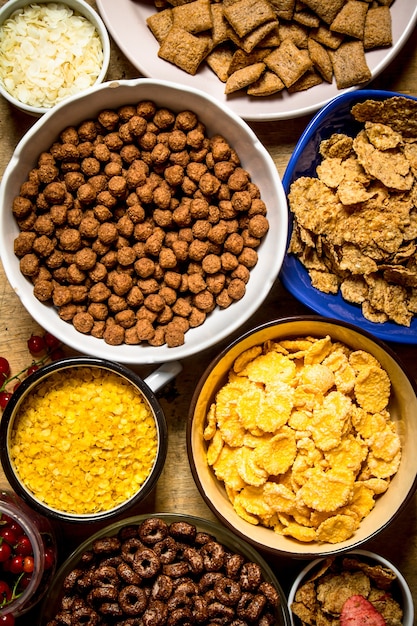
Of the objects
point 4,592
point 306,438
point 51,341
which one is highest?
point 51,341

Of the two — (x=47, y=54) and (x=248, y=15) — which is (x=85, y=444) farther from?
(x=248, y=15)

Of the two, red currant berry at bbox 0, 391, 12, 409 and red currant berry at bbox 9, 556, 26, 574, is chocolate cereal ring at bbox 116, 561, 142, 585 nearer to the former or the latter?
red currant berry at bbox 9, 556, 26, 574

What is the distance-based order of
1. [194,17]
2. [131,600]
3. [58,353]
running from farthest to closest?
[58,353] → [194,17] → [131,600]

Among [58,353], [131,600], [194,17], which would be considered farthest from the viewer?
[58,353]

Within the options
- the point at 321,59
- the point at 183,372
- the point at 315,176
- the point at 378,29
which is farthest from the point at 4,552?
the point at 378,29

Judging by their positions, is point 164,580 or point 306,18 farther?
point 306,18

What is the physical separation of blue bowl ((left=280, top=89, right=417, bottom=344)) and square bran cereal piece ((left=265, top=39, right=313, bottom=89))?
0.11 metres

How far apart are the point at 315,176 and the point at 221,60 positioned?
35cm

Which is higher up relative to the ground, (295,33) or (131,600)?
(295,33)

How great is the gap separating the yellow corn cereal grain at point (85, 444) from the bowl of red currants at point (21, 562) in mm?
90

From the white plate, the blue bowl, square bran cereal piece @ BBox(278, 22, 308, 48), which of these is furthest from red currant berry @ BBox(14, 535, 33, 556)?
square bran cereal piece @ BBox(278, 22, 308, 48)

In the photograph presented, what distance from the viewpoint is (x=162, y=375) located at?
5.01 ft

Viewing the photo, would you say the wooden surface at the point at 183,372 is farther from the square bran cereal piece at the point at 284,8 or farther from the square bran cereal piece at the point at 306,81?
the square bran cereal piece at the point at 284,8

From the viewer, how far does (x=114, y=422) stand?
60.8 inches
